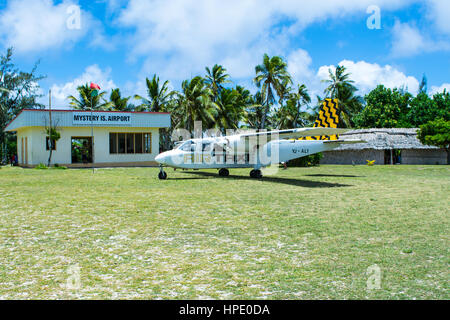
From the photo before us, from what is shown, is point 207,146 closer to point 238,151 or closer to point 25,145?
point 238,151

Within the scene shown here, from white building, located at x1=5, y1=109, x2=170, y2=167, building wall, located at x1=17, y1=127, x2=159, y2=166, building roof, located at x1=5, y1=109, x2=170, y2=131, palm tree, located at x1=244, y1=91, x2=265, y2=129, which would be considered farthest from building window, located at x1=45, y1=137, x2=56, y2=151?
palm tree, located at x1=244, y1=91, x2=265, y2=129

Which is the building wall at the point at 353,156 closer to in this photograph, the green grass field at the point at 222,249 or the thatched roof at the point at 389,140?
the thatched roof at the point at 389,140

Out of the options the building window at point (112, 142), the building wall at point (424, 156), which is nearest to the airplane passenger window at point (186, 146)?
the building window at point (112, 142)

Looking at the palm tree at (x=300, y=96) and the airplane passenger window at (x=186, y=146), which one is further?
the palm tree at (x=300, y=96)

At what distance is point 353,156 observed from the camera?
40.9 metres

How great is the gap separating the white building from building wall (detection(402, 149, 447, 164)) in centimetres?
2677

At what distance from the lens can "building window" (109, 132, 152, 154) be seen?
95.8ft

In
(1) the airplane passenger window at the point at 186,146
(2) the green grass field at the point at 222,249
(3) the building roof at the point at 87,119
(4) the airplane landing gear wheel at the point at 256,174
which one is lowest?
(2) the green grass field at the point at 222,249

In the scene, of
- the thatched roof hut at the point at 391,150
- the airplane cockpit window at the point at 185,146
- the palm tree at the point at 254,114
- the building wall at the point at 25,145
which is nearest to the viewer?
the airplane cockpit window at the point at 185,146

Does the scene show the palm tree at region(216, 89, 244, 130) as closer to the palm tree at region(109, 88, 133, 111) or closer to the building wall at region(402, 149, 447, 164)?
the palm tree at region(109, 88, 133, 111)

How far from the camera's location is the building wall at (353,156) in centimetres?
3950

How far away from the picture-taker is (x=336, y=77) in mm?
48969
